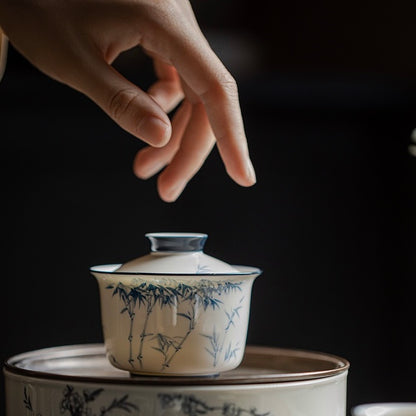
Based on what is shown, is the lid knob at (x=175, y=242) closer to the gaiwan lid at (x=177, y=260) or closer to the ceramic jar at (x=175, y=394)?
the gaiwan lid at (x=177, y=260)

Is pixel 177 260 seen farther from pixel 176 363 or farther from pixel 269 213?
pixel 269 213

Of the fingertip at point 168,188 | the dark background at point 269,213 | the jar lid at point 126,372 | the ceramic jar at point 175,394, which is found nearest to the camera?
Result: the ceramic jar at point 175,394

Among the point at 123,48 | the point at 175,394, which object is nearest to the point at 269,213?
the point at 123,48

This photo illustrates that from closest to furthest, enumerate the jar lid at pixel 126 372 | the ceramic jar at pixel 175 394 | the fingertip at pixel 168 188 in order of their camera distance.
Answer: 1. the ceramic jar at pixel 175 394
2. the jar lid at pixel 126 372
3. the fingertip at pixel 168 188

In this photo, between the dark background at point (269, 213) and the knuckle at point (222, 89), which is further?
the dark background at point (269, 213)

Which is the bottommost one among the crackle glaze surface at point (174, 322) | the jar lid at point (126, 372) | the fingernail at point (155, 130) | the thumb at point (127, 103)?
the jar lid at point (126, 372)

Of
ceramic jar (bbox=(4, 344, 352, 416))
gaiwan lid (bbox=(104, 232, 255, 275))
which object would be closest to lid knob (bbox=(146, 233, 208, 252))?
gaiwan lid (bbox=(104, 232, 255, 275))

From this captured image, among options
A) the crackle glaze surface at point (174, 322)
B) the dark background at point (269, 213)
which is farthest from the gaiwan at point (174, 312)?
the dark background at point (269, 213)

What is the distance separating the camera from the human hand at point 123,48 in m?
0.60

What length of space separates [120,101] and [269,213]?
125 centimetres

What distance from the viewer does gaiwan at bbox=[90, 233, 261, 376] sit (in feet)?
1.88

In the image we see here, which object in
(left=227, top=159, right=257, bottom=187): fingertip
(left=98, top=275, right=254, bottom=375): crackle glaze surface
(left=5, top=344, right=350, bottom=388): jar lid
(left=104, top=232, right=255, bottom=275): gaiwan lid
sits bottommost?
(left=5, top=344, right=350, bottom=388): jar lid

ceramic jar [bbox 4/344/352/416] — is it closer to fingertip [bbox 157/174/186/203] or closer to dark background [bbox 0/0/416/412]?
fingertip [bbox 157/174/186/203]

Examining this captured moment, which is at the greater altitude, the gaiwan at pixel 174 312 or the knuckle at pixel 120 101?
the knuckle at pixel 120 101
